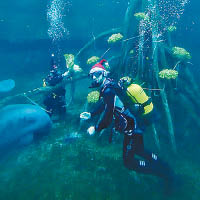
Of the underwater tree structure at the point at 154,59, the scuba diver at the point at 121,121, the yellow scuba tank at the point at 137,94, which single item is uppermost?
the underwater tree structure at the point at 154,59

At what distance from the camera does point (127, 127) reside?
3209 millimetres

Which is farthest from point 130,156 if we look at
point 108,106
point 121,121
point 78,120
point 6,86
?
point 6,86

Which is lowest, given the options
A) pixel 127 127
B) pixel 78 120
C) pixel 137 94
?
pixel 127 127

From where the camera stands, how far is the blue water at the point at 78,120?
351cm

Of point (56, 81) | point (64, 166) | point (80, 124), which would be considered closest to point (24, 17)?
point (56, 81)

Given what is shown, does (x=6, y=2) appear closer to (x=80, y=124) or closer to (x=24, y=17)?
(x=24, y=17)

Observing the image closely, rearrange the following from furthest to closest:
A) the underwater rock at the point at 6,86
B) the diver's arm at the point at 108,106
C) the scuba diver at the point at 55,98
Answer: the underwater rock at the point at 6,86
the scuba diver at the point at 55,98
the diver's arm at the point at 108,106

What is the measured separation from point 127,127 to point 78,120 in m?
2.87

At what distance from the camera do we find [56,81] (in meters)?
5.43

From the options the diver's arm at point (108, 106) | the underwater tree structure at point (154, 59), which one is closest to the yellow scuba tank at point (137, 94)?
the diver's arm at point (108, 106)

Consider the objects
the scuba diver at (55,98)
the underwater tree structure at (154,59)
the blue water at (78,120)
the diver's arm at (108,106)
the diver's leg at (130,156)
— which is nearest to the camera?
the diver's arm at (108,106)

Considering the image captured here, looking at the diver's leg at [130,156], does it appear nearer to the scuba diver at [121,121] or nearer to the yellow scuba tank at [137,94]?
the scuba diver at [121,121]

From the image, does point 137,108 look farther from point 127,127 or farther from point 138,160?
point 138,160

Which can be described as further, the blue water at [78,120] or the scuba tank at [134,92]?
the blue water at [78,120]
